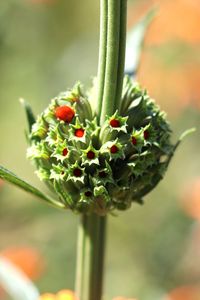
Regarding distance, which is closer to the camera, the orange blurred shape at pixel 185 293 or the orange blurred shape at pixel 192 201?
the orange blurred shape at pixel 185 293

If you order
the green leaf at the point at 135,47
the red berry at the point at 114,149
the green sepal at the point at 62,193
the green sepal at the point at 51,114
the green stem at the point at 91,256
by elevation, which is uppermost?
the green leaf at the point at 135,47

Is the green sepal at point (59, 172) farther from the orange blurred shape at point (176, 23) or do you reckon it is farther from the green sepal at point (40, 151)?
the orange blurred shape at point (176, 23)

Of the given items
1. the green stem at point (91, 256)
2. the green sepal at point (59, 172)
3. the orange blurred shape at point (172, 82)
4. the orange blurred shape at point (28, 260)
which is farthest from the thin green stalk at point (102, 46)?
the orange blurred shape at point (172, 82)

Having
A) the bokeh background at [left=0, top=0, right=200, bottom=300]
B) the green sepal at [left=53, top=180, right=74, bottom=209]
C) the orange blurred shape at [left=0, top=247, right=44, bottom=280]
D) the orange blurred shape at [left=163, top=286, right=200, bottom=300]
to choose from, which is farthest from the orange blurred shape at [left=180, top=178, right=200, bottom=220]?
the green sepal at [left=53, top=180, right=74, bottom=209]

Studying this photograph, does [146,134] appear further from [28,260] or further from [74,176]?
[28,260]

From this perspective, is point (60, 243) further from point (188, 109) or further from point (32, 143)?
point (32, 143)

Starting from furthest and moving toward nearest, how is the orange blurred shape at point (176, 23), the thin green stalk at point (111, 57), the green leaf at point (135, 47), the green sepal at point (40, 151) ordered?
the orange blurred shape at point (176, 23) → the green leaf at point (135, 47) → the green sepal at point (40, 151) → the thin green stalk at point (111, 57)

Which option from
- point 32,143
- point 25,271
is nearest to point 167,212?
point 25,271

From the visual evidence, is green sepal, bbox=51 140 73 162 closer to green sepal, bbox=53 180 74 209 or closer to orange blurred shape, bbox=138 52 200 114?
green sepal, bbox=53 180 74 209
